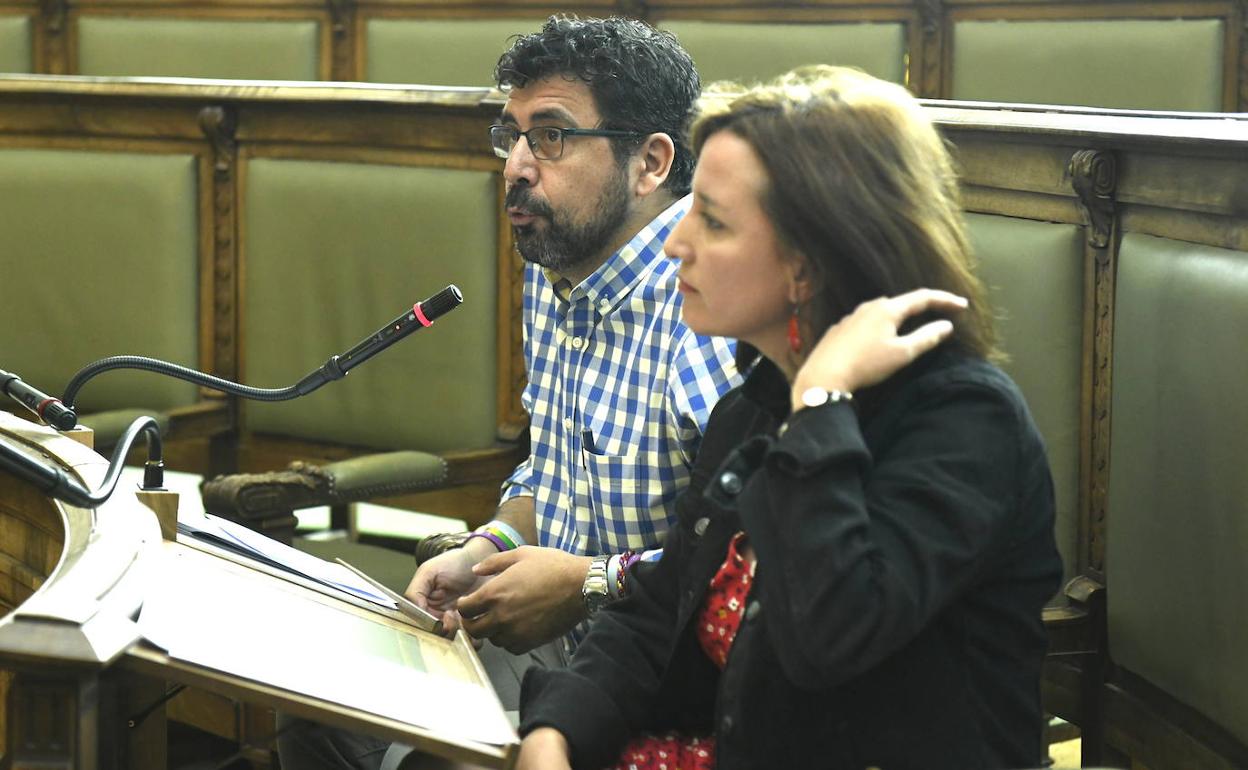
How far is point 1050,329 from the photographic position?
1897 millimetres

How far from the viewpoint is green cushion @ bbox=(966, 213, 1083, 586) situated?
1877mm

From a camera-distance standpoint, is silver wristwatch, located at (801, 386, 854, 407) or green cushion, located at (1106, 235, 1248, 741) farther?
green cushion, located at (1106, 235, 1248, 741)

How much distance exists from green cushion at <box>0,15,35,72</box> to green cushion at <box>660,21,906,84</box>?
2.16 m

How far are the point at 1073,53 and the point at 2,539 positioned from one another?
267 cm

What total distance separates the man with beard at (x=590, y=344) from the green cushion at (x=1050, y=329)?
1.26 feet

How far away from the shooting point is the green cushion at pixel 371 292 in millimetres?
2771

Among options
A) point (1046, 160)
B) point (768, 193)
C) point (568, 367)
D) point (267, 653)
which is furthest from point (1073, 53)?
point (267, 653)

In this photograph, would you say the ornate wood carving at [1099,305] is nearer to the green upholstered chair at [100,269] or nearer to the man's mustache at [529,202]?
the man's mustache at [529,202]

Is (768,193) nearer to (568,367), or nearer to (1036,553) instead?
(1036,553)

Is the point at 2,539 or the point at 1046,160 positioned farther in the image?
the point at 1046,160

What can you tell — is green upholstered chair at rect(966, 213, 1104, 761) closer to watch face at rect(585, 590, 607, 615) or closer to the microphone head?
watch face at rect(585, 590, 607, 615)

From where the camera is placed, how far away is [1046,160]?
191 centimetres

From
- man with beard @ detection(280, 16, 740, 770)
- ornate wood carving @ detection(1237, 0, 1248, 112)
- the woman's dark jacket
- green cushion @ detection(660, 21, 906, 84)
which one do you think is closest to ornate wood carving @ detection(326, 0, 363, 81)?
green cushion @ detection(660, 21, 906, 84)

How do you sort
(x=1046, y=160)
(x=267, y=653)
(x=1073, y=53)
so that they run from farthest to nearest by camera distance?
(x=1073, y=53)
(x=1046, y=160)
(x=267, y=653)
